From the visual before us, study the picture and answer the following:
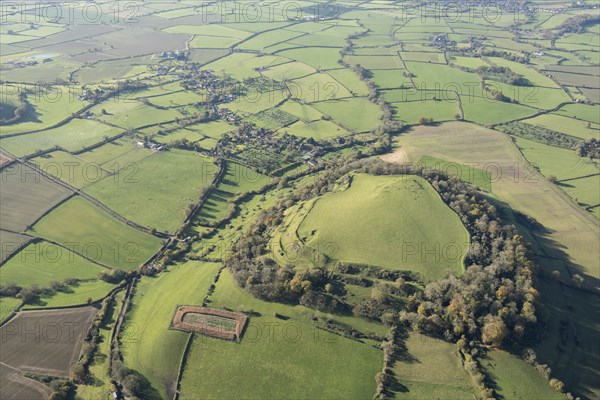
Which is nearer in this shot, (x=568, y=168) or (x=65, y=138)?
(x=568, y=168)

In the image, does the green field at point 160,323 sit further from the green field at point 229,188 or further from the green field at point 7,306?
the green field at point 7,306

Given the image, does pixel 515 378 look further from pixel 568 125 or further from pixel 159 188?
pixel 568 125

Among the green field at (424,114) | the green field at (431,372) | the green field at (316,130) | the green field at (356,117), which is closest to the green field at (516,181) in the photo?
the green field at (424,114)

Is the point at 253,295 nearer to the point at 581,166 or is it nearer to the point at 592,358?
the point at 592,358

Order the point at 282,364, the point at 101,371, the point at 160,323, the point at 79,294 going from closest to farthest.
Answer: the point at 282,364
the point at 101,371
the point at 160,323
the point at 79,294

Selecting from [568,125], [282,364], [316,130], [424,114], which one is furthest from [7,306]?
[568,125]

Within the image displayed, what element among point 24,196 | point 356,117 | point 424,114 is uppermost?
point 424,114

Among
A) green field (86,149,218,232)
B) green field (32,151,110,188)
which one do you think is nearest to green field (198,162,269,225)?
green field (86,149,218,232)
